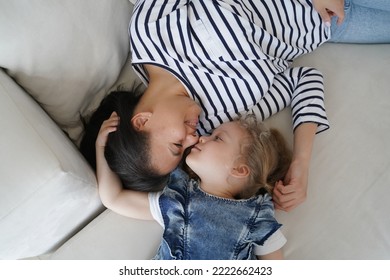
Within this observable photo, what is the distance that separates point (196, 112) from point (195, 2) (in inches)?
12.5

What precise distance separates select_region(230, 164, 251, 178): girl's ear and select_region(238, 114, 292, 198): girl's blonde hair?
1 cm

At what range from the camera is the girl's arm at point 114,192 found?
0.90 meters

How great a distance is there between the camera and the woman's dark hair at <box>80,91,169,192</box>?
2.88ft

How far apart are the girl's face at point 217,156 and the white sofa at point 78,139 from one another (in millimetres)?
203

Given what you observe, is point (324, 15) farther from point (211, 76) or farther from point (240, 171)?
point (240, 171)

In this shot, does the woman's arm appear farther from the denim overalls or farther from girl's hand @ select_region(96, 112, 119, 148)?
girl's hand @ select_region(96, 112, 119, 148)

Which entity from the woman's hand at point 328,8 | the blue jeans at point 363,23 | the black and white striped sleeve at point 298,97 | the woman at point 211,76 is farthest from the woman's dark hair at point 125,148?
the blue jeans at point 363,23

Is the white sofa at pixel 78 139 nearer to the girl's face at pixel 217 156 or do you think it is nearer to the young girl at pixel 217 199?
the young girl at pixel 217 199

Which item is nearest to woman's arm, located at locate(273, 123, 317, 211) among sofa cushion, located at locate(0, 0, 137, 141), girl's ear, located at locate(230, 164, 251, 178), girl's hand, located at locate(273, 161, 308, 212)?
girl's hand, located at locate(273, 161, 308, 212)

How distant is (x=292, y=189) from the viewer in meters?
0.94

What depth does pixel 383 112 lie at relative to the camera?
3.64 ft

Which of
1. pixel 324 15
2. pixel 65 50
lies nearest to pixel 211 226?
pixel 65 50

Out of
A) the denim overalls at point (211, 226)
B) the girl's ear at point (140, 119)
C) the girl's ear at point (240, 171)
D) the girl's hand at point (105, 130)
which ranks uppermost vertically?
the girl's ear at point (140, 119)
